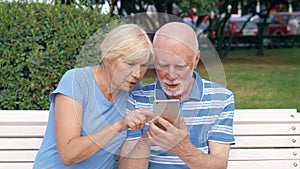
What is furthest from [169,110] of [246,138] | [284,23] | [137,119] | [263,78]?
[284,23]

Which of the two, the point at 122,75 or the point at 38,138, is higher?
the point at 122,75

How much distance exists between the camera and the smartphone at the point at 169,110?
2607mm

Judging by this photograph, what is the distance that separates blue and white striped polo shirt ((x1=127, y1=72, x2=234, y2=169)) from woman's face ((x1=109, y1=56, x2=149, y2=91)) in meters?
0.17

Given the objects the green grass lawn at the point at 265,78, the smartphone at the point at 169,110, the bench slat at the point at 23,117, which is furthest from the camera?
the green grass lawn at the point at 265,78

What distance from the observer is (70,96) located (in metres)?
2.95

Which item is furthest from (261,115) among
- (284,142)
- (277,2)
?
(277,2)

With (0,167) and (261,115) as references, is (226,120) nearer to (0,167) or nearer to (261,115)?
(261,115)

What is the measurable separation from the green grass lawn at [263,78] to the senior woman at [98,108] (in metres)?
0.16

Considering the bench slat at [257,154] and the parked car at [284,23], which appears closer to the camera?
the bench slat at [257,154]

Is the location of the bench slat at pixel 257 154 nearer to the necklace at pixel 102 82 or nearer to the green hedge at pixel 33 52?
the necklace at pixel 102 82

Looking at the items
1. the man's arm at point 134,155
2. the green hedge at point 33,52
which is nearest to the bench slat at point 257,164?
the man's arm at point 134,155

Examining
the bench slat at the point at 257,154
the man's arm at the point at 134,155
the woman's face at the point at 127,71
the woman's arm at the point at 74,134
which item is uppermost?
the woman's face at the point at 127,71

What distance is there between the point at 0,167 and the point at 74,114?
1.15 metres

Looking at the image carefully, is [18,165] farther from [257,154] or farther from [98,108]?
[257,154]
